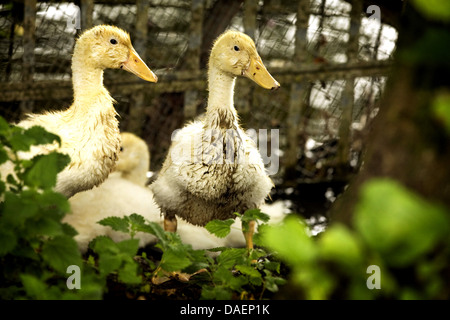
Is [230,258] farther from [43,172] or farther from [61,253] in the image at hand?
[43,172]

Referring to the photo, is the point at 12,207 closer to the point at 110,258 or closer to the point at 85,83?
the point at 110,258

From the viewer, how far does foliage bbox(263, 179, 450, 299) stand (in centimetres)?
123

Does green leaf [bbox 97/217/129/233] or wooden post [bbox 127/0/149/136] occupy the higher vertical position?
wooden post [bbox 127/0/149/136]

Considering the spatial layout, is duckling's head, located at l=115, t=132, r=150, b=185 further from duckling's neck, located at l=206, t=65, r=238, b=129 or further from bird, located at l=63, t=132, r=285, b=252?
duckling's neck, located at l=206, t=65, r=238, b=129

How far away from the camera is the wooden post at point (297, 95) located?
579 cm

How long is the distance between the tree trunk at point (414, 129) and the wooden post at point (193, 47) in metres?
3.83

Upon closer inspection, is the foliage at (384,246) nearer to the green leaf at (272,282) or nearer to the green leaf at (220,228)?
the green leaf at (272,282)

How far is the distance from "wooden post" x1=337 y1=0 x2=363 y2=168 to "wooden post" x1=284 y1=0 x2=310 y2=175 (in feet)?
1.50

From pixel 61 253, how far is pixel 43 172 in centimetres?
31

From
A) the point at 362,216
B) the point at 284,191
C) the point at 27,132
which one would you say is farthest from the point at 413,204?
the point at 284,191

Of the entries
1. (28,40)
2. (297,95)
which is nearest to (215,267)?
(28,40)

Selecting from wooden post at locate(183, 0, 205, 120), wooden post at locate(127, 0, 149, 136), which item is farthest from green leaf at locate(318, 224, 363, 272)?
wooden post at locate(183, 0, 205, 120)

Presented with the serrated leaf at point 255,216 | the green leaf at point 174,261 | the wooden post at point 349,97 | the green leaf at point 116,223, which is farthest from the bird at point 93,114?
the wooden post at point 349,97

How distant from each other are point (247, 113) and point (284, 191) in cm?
90
